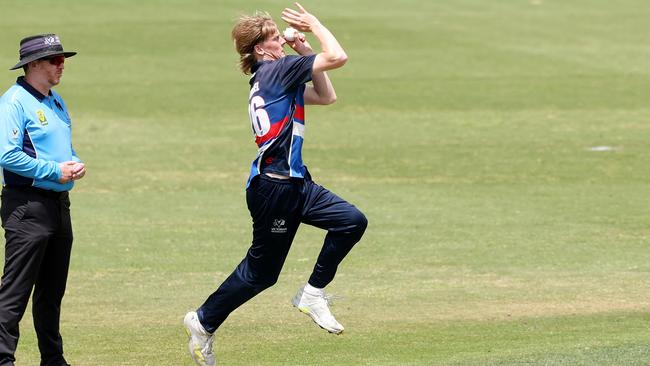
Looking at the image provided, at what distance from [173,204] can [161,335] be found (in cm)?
687

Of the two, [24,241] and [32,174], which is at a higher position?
[32,174]

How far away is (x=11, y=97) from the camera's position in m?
8.23

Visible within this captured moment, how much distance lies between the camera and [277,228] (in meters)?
8.41

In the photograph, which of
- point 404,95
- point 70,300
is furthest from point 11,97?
point 404,95

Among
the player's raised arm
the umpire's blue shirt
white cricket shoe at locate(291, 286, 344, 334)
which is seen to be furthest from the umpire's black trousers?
the player's raised arm

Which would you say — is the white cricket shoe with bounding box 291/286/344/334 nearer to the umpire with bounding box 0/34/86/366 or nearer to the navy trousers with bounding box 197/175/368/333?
the navy trousers with bounding box 197/175/368/333

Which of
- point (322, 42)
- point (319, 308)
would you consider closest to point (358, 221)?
point (319, 308)

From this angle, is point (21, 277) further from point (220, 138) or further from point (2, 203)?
point (220, 138)

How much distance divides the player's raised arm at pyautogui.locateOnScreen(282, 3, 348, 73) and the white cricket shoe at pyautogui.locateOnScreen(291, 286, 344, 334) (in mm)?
1582

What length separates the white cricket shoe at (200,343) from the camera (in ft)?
28.5

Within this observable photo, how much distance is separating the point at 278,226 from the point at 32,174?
160 centimetres

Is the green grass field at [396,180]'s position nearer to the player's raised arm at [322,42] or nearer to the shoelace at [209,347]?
the shoelace at [209,347]

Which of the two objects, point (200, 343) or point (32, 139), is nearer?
point (32, 139)

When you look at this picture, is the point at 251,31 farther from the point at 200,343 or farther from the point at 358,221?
the point at 200,343
